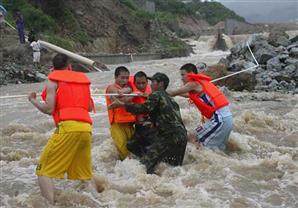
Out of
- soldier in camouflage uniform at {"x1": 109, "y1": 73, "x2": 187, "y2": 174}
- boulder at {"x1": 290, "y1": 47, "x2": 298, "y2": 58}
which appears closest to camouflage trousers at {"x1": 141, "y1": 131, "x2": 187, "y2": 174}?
soldier in camouflage uniform at {"x1": 109, "y1": 73, "x2": 187, "y2": 174}

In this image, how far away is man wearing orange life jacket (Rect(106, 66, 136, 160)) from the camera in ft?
24.0

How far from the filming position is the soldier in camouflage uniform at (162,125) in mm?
6922

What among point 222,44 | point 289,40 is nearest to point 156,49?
point 222,44

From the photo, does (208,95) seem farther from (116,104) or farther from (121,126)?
(116,104)

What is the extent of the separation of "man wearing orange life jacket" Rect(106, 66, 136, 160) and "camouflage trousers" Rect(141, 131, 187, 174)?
515 mm

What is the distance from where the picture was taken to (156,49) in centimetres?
4541

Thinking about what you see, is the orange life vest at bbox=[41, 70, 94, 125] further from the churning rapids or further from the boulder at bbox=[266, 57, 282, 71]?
the boulder at bbox=[266, 57, 282, 71]

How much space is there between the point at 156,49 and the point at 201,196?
130 feet

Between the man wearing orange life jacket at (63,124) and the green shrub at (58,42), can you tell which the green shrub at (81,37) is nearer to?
the green shrub at (58,42)

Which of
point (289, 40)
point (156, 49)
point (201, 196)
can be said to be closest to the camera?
point (201, 196)

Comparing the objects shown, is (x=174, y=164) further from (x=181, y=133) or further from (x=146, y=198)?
(x=146, y=198)

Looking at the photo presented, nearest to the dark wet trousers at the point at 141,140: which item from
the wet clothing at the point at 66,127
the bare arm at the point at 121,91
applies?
the bare arm at the point at 121,91

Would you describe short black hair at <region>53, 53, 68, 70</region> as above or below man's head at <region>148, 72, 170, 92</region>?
above

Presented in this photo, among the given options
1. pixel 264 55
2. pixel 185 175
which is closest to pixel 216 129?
pixel 185 175
